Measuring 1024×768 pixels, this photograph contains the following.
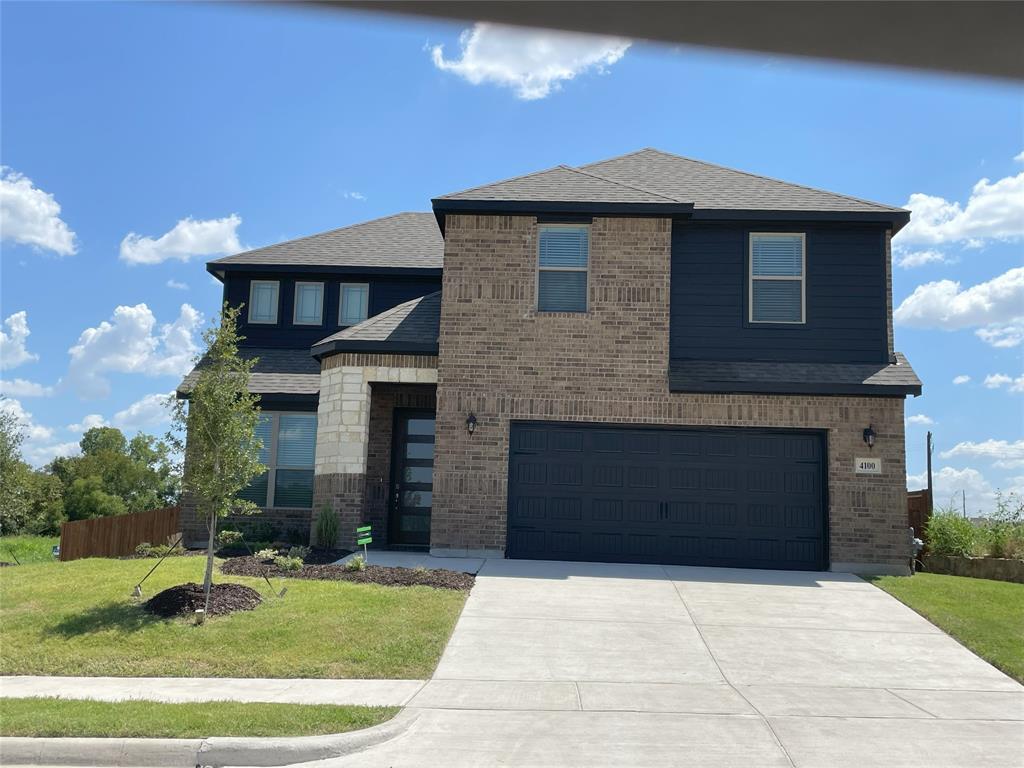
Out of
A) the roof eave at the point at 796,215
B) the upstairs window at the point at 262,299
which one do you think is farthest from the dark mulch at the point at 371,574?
the upstairs window at the point at 262,299

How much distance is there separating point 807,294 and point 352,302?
9659mm

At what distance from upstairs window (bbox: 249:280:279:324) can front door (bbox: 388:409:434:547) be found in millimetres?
5000

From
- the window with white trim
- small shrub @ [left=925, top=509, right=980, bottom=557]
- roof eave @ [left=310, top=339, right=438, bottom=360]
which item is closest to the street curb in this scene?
roof eave @ [left=310, top=339, right=438, bottom=360]

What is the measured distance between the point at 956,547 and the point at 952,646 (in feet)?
20.6

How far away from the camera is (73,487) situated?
160 ft

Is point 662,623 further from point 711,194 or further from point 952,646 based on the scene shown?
point 711,194

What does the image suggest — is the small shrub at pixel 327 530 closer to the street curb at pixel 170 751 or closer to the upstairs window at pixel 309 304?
the upstairs window at pixel 309 304

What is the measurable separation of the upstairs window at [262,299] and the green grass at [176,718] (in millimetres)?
13264

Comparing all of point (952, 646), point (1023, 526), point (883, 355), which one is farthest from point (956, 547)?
point (952, 646)

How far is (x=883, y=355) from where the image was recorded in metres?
15.3

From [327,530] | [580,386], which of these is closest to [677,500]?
[580,386]

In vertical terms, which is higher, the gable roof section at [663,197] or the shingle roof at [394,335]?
the gable roof section at [663,197]

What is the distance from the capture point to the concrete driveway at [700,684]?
21.8 ft

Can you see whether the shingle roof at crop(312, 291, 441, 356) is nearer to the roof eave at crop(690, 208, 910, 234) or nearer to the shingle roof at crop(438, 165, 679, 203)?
the shingle roof at crop(438, 165, 679, 203)
